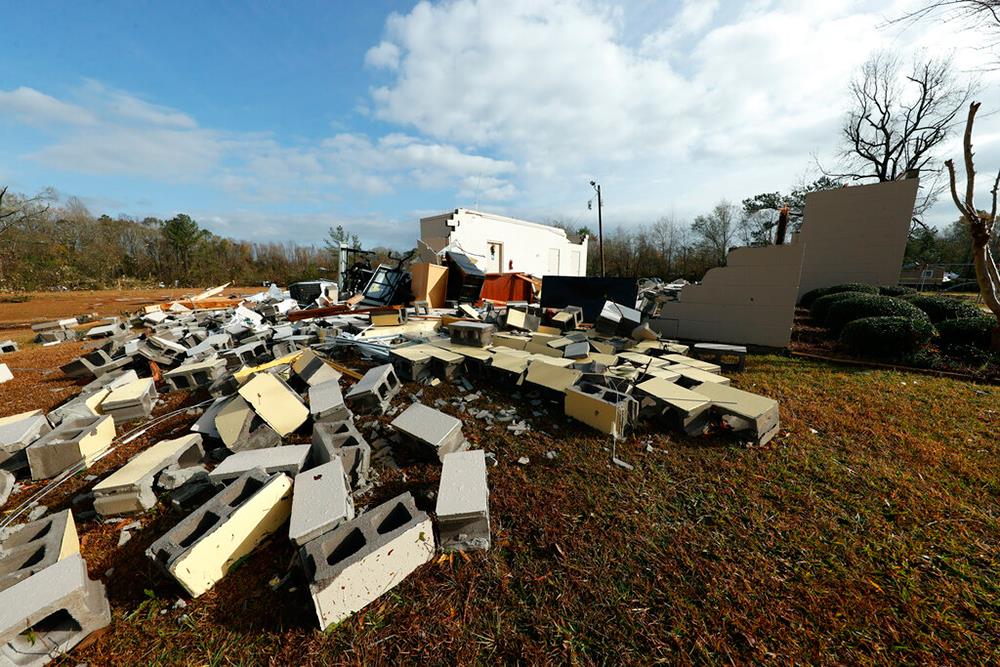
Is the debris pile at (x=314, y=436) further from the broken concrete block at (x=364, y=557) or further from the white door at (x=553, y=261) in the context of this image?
the white door at (x=553, y=261)

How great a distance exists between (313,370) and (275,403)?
0.94 m

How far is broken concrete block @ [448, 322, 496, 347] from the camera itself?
510 cm

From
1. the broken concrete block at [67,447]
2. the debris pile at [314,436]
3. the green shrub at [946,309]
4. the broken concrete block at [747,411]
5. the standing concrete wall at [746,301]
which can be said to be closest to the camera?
the debris pile at [314,436]

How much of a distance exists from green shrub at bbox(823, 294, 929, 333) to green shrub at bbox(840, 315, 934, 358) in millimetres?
1410

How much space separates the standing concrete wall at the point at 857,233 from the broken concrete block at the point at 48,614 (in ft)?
56.8

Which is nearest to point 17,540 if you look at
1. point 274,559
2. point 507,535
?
point 274,559

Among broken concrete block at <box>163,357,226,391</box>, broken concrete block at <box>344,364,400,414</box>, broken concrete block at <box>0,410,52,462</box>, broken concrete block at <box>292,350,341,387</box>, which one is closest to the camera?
broken concrete block at <box>0,410,52,462</box>

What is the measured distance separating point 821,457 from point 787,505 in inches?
35.5

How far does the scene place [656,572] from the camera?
1809 mm

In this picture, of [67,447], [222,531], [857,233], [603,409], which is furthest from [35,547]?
[857,233]

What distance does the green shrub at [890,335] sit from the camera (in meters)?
5.24

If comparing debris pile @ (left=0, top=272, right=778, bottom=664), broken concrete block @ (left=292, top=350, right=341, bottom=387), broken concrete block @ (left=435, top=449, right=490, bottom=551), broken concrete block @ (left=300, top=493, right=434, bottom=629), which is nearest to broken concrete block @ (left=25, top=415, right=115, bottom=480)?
debris pile @ (left=0, top=272, right=778, bottom=664)

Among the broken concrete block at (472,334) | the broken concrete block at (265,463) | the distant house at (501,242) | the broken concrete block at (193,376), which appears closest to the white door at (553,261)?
the distant house at (501,242)

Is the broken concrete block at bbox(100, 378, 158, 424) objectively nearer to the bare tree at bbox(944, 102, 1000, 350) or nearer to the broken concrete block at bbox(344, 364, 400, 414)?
the broken concrete block at bbox(344, 364, 400, 414)
